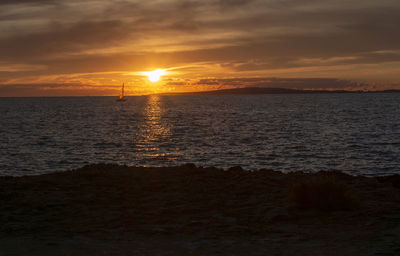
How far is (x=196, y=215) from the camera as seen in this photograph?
1061 centimetres

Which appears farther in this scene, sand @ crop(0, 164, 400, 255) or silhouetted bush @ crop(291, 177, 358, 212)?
silhouetted bush @ crop(291, 177, 358, 212)

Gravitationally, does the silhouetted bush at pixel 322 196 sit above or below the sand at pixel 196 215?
above

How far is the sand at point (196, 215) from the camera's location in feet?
26.5

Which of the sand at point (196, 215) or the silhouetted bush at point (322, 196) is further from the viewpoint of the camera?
the silhouetted bush at point (322, 196)

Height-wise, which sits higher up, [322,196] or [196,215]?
[322,196]

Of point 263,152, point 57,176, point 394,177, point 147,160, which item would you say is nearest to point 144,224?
point 57,176

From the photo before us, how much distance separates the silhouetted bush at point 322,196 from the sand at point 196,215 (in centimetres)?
3

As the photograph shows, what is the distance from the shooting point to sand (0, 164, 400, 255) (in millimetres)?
8078

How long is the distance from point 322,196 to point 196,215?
3.52m

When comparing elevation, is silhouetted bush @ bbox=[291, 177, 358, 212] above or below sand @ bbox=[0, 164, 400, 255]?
above

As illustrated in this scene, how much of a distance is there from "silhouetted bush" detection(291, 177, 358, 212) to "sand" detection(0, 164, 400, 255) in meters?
0.03

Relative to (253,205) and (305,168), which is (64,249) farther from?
(305,168)

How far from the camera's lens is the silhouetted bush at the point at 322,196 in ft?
35.7

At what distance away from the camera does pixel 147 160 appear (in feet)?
102
